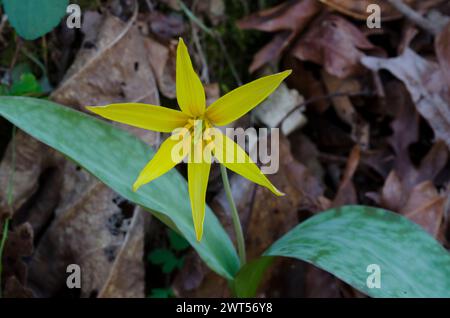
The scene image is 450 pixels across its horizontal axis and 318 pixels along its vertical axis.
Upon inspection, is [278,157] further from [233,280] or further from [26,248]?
[26,248]

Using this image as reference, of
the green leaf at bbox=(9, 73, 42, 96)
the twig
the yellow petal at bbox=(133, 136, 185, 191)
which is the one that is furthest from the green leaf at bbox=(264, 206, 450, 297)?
the twig

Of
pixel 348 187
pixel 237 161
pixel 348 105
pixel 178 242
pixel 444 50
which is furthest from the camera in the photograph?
pixel 348 105

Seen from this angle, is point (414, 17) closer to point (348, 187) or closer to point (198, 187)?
point (348, 187)

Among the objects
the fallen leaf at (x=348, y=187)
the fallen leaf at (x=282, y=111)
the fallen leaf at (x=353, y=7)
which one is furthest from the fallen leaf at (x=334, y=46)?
the fallen leaf at (x=348, y=187)

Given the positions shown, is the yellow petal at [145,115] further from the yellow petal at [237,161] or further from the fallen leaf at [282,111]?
the fallen leaf at [282,111]

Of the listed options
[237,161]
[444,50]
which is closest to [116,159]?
[237,161]

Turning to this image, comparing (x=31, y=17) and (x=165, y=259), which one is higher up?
(x=31, y=17)

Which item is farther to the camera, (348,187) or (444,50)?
(444,50)
